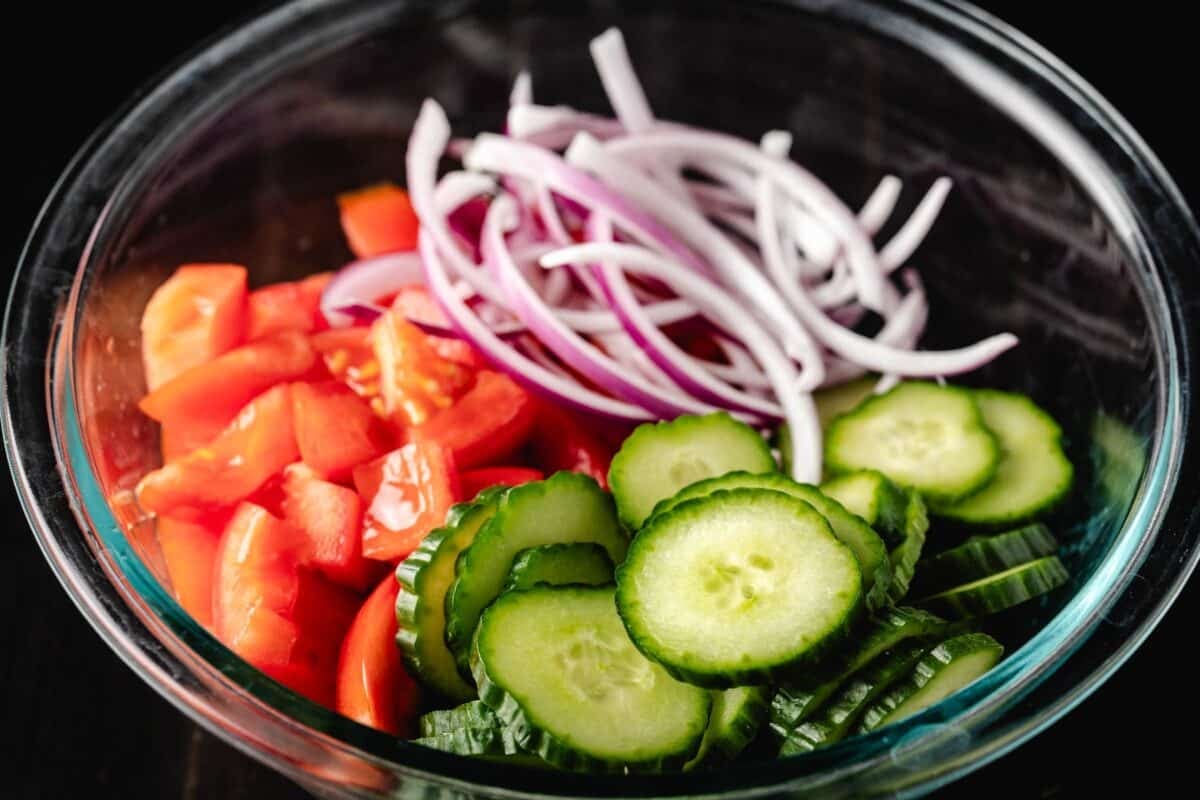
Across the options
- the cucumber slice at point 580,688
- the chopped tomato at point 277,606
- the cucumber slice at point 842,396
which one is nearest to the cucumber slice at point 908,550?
the cucumber slice at point 580,688

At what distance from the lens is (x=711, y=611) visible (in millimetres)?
1406

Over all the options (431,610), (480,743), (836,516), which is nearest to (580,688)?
(480,743)

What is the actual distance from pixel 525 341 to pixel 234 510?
528 mm

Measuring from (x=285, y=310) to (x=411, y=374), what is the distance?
10.9 inches

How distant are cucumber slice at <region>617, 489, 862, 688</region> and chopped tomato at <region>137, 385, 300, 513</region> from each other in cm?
61

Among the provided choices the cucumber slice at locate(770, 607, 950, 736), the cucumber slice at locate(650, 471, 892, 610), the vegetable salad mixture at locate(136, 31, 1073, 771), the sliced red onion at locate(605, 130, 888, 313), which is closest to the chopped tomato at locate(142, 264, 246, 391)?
the vegetable salad mixture at locate(136, 31, 1073, 771)

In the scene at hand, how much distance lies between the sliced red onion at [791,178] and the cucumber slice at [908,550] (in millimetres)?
562

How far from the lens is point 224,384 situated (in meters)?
1.87

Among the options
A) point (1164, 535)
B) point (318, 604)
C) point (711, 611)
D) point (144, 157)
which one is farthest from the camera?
point (144, 157)

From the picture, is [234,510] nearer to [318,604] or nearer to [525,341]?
[318,604]

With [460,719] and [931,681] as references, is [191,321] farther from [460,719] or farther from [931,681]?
[931,681]

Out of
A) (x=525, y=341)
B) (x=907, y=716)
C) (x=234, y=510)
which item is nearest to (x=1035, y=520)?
(x=907, y=716)

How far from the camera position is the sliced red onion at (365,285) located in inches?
81.1

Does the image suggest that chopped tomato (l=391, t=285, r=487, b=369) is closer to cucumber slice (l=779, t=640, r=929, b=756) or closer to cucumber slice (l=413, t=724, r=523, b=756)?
cucumber slice (l=413, t=724, r=523, b=756)
